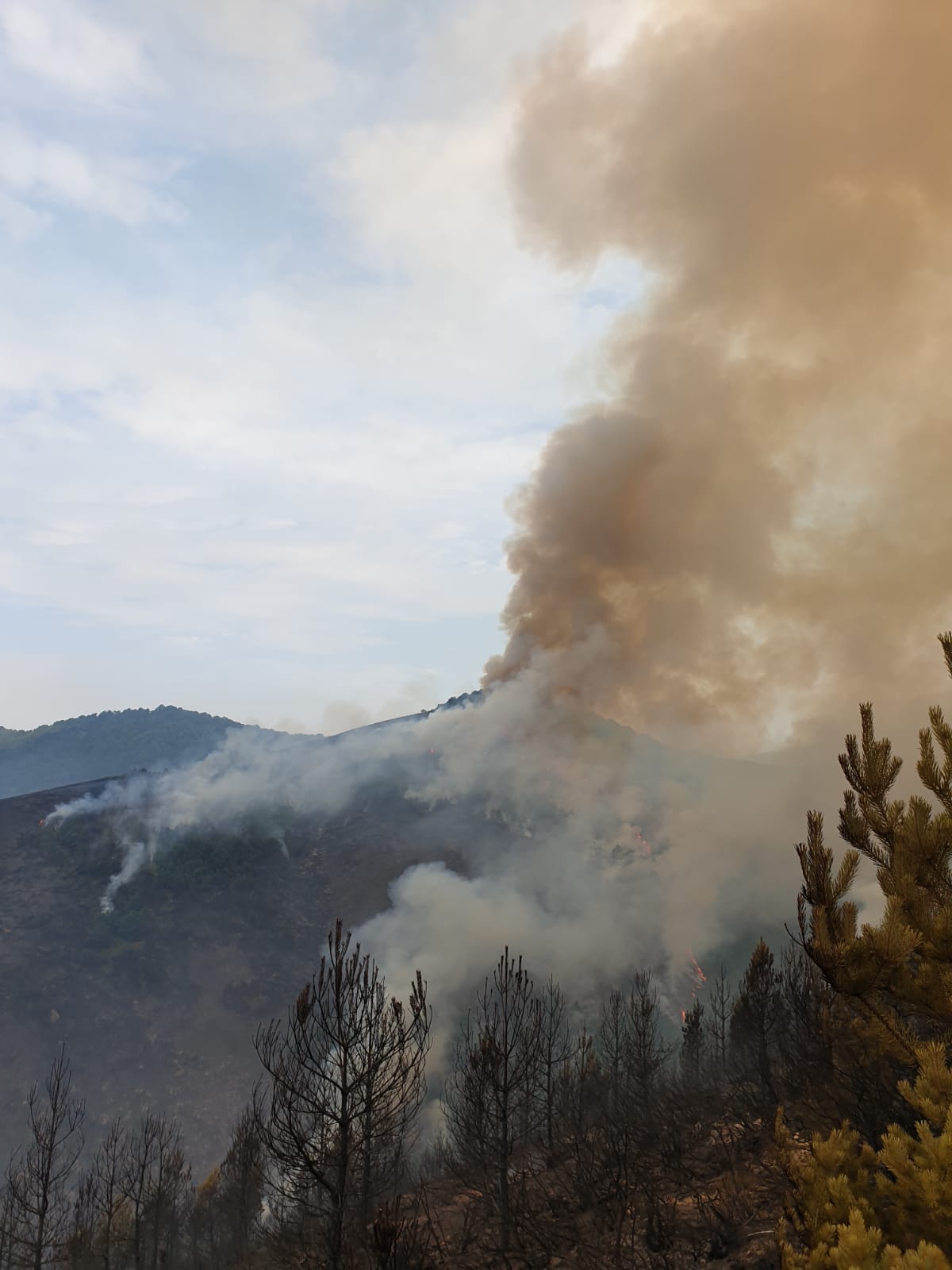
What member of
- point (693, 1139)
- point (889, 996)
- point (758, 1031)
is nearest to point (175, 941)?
point (758, 1031)

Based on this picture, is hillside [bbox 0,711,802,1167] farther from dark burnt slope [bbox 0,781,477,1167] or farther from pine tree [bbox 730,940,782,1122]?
pine tree [bbox 730,940,782,1122]

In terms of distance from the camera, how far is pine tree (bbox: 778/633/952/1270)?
238 inches

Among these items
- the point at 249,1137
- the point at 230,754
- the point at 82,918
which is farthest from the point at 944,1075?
the point at 230,754

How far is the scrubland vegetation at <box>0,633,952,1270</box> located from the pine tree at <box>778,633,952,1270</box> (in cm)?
2

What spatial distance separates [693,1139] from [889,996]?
16534mm

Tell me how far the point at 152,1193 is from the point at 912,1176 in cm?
3225

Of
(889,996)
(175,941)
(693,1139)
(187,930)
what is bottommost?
(175,941)

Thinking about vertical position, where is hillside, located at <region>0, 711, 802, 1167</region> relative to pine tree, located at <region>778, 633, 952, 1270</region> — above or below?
below

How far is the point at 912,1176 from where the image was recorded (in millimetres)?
6383

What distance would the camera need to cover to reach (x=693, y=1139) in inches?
835

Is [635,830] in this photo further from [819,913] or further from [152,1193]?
→ [819,913]

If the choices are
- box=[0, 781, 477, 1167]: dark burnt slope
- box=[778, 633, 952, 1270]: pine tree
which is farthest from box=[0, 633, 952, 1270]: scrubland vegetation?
box=[0, 781, 477, 1167]: dark burnt slope

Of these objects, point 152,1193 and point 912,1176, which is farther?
point 152,1193

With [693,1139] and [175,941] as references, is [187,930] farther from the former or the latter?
[693,1139]
